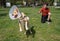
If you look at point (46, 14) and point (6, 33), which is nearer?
point (6, 33)

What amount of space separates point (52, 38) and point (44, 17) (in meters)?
4.59

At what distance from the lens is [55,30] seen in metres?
14.4

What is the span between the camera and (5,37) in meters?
12.8

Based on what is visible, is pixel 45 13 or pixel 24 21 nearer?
pixel 24 21

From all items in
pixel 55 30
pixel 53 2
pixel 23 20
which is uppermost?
pixel 23 20

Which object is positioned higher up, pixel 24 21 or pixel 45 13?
pixel 24 21

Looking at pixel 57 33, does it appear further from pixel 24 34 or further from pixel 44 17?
pixel 44 17

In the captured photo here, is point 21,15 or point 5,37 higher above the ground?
point 21,15

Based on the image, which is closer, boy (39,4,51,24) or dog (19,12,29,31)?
dog (19,12,29,31)

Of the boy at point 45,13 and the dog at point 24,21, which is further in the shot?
the boy at point 45,13

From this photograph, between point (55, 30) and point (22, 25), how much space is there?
94.2 inches

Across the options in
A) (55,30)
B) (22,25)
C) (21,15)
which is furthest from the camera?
(55,30)

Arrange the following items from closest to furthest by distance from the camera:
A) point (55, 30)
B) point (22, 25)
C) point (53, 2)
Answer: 1. point (22, 25)
2. point (55, 30)
3. point (53, 2)

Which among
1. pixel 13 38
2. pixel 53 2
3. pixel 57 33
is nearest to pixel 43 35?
pixel 57 33
